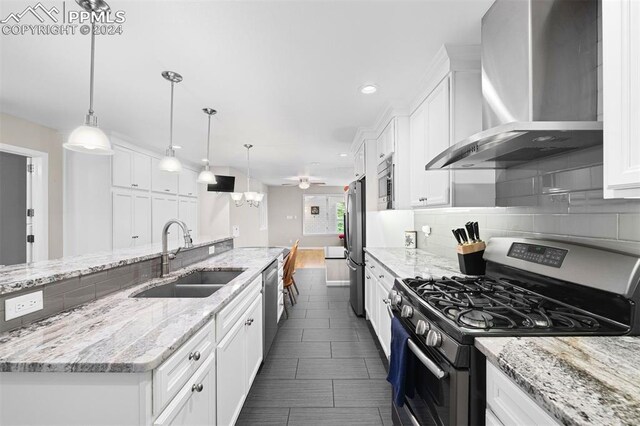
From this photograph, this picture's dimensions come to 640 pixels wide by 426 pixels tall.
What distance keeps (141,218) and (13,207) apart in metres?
1.40

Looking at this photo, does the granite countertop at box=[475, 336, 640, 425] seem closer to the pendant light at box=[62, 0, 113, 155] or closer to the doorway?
the pendant light at box=[62, 0, 113, 155]

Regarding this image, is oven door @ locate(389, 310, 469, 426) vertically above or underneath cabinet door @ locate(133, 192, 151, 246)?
underneath

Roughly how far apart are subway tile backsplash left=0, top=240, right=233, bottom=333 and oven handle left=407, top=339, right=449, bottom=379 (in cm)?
164

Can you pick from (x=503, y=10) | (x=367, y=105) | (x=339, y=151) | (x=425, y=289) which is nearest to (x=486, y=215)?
(x=425, y=289)

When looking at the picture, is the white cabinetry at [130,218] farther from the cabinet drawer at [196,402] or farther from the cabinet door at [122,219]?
the cabinet drawer at [196,402]

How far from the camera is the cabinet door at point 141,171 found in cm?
436

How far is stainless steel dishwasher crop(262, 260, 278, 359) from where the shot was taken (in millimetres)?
2393

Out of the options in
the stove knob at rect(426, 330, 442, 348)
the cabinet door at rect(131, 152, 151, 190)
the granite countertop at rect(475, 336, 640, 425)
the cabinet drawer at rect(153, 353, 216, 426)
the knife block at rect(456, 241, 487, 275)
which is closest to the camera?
the granite countertop at rect(475, 336, 640, 425)

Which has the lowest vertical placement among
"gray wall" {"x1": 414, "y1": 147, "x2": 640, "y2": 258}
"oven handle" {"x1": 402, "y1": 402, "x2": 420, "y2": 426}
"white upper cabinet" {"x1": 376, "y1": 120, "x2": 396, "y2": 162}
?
"oven handle" {"x1": 402, "y1": 402, "x2": 420, "y2": 426}

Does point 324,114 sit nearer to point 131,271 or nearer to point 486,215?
point 486,215

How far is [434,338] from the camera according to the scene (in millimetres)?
1084

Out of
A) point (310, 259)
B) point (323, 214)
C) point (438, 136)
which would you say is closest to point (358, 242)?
point (438, 136)

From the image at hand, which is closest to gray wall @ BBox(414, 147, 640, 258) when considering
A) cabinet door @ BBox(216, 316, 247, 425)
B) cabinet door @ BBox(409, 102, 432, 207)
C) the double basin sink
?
cabinet door @ BBox(409, 102, 432, 207)

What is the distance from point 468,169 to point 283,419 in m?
2.04
